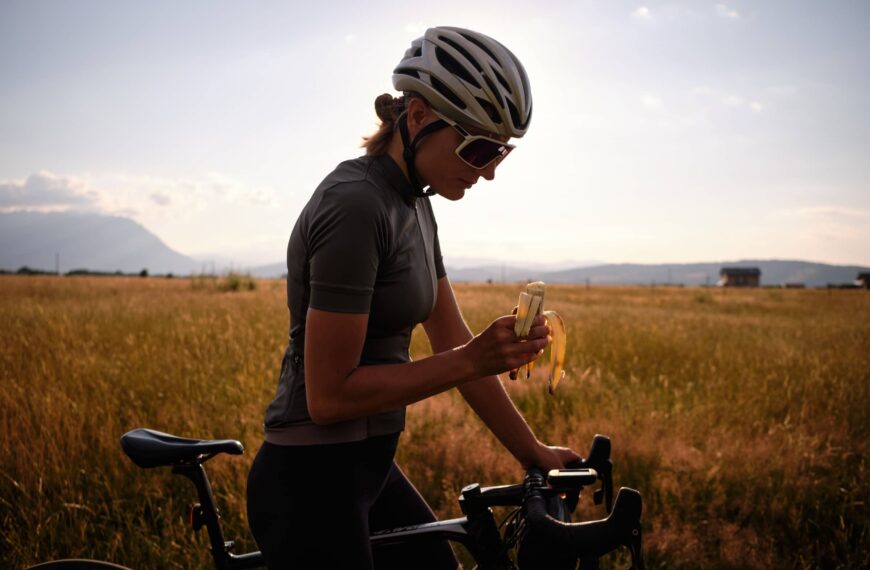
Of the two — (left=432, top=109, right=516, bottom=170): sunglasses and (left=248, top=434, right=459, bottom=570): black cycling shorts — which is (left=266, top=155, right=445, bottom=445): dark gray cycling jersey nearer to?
(left=248, top=434, right=459, bottom=570): black cycling shorts

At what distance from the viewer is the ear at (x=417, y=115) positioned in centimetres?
159

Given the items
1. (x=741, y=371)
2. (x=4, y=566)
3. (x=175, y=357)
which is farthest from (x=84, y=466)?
(x=741, y=371)

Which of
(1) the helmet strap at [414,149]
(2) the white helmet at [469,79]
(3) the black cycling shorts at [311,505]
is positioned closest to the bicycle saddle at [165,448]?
(3) the black cycling shorts at [311,505]

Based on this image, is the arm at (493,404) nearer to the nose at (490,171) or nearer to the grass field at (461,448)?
the nose at (490,171)

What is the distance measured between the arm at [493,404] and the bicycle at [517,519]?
125mm

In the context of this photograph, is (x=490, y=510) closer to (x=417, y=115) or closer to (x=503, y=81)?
(x=417, y=115)

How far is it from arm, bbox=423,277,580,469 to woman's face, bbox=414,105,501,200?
1.58ft

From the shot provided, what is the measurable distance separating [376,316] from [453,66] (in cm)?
79

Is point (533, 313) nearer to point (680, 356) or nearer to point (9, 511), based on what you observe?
point (9, 511)

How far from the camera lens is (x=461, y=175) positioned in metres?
1.57

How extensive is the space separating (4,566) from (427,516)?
2.79 m

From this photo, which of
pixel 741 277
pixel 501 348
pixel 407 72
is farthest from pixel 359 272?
pixel 741 277

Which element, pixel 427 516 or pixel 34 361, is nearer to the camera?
pixel 427 516

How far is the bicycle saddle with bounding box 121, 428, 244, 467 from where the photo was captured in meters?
1.64
